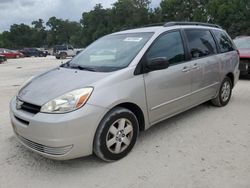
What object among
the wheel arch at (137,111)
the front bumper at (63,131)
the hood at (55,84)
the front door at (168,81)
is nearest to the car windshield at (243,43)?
the front door at (168,81)

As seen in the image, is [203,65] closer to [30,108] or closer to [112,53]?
[112,53]

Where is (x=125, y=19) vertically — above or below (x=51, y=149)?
above

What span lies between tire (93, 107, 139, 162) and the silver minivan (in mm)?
12

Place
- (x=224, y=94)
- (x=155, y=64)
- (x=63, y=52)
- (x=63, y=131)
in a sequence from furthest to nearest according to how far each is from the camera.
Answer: (x=63, y=52) → (x=224, y=94) → (x=155, y=64) → (x=63, y=131)

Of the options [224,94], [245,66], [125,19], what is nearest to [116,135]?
[224,94]

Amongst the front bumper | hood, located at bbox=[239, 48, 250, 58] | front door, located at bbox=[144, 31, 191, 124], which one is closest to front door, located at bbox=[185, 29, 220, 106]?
front door, located at bbox=[144, 31, 191, 124]

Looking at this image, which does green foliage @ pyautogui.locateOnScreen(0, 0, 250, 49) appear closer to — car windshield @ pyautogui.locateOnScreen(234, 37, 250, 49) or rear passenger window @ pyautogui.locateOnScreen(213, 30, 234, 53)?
car windshield @ pyautogui.locateOnScreen(234, 37, 250, 49)

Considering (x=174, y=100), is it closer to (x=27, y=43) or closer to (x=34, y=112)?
(x=34, y=112)

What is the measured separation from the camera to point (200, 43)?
5.18 m

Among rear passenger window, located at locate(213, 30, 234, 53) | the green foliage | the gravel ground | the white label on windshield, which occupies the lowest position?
the gravel ground

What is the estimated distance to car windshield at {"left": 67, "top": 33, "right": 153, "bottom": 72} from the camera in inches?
157

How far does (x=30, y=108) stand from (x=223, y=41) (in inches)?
165

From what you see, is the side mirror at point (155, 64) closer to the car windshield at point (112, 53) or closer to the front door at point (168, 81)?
the front door at point (168, 81)

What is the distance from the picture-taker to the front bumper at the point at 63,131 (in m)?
3.17
